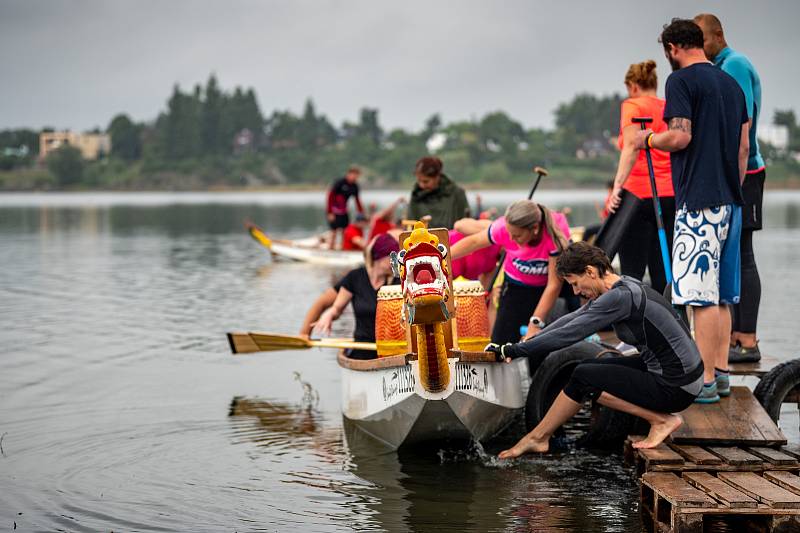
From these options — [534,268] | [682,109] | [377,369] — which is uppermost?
[682,109]

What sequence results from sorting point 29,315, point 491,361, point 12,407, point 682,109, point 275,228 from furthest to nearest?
Result: point 275,228
point 29,315
point 12,407
point 491,361
point 682,109

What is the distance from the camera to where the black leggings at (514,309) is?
Result: 1017cm

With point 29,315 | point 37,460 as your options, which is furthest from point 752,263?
point 29,315

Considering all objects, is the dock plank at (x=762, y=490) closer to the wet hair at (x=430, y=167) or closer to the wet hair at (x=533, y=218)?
the wet hair at (x=533, y=218)

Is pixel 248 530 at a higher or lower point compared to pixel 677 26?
lower

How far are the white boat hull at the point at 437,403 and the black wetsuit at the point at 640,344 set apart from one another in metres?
0.86

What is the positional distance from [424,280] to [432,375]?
3.62 ft

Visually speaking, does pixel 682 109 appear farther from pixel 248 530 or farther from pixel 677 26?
pixel 248 530

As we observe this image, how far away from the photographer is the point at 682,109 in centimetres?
830

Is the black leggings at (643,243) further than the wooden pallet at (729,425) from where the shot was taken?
Yes

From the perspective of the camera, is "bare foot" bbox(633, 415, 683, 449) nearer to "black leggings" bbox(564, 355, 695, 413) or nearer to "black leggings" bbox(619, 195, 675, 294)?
"black leggings" bbox(564, 355, 695, 413)

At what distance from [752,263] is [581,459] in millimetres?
2004

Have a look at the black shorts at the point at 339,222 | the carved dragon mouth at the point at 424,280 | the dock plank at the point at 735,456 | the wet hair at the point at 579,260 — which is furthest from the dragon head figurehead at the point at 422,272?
the black shorts at the point at 339,222

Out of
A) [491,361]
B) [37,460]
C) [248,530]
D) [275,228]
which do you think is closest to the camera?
[248,530]
